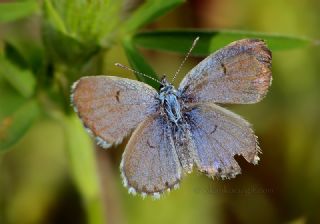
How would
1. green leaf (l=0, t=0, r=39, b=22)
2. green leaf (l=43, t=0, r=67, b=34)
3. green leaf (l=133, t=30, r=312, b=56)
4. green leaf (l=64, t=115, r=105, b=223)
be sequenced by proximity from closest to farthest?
green leaf (l=43, t=0, r=67, b=34), green leaf (l=133, t=30, r=312, b=56), green leaf (l=0, t=0, r=39, b=22), green leaf (l=64, t=115, r=105, b=223)

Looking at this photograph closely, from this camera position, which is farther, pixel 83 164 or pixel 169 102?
pixel 83 164

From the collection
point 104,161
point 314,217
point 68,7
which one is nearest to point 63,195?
point 104,161

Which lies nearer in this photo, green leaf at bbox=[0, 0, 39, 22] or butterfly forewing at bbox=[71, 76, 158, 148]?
butterfly forewing at bbox=[71, 76, 158, 148]

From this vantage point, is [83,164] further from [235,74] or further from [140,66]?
[235,74]

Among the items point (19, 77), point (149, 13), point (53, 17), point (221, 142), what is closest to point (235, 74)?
point (221, 142)

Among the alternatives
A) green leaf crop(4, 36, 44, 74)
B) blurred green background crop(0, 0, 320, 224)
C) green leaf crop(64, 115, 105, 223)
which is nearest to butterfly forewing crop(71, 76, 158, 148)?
blurred green background crop(0, 0, 320, 224)

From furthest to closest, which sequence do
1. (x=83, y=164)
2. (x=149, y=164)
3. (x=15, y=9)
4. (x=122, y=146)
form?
(x=122, y=146)
(x=83, y=164)
(x=15, y=9)
(x=149, y=164)

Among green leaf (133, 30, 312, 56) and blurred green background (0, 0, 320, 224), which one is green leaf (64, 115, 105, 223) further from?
green leaf (133, 30, 312, 56)
